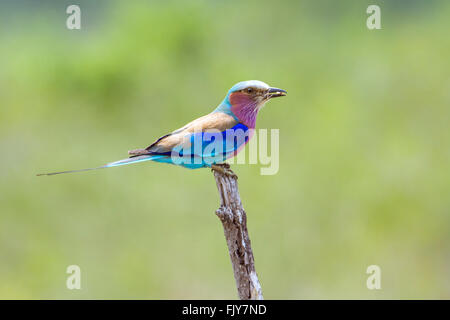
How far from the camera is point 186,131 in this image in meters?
3.15

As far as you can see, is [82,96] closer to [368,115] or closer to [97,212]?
[97,212]

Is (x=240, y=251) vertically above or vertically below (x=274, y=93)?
below

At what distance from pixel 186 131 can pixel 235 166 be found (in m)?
3.54

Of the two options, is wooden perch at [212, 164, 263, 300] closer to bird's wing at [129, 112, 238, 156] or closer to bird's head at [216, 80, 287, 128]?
bird's wing at [129, 112, 238, 156]

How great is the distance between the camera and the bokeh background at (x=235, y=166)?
6180 mm

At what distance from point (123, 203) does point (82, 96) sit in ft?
5.99

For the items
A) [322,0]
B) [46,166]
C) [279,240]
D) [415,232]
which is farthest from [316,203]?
[322,0]

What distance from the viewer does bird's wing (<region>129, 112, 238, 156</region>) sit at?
9.96ft

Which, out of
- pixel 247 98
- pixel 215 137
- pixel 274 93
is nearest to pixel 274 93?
pixel 274 93

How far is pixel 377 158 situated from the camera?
677cm

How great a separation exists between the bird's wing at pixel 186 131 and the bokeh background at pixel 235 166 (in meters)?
3.08

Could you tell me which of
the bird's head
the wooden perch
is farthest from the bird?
the wooden perch

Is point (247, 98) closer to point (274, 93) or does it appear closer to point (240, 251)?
point (274, 93)

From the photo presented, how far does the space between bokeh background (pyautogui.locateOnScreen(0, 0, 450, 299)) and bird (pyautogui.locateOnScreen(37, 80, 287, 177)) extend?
119 inches
